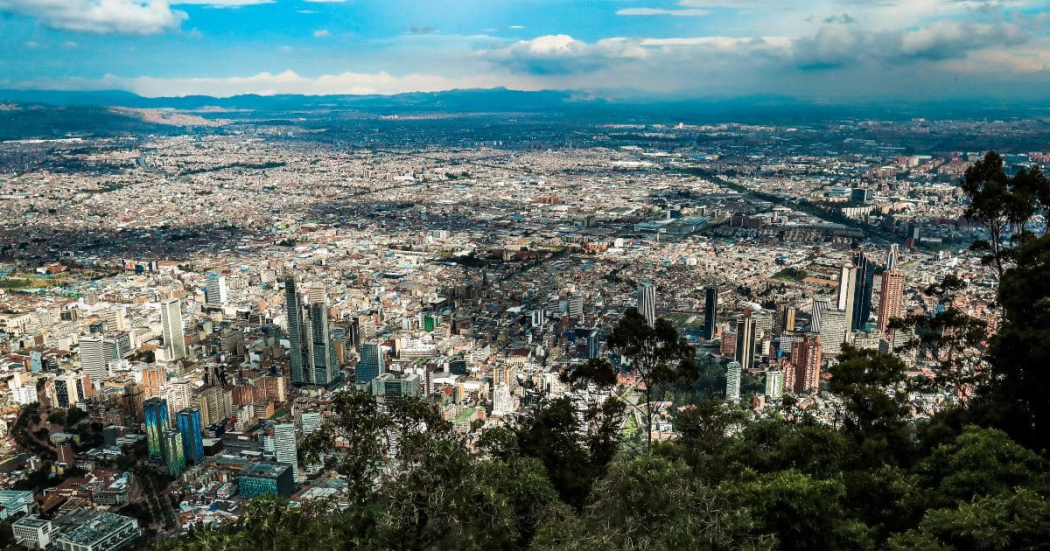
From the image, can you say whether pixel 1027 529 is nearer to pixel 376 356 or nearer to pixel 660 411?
pixel 660 411

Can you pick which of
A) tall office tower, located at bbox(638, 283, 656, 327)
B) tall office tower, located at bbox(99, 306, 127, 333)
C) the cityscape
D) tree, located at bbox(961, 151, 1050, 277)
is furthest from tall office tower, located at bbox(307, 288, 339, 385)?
tree, located at bbox(961, 151, 1050, 277)

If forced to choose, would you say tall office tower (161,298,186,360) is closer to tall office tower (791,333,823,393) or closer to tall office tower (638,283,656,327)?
tall office tower (638,283,656,327)

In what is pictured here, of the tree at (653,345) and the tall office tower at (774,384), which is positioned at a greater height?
the tree at (653,345)

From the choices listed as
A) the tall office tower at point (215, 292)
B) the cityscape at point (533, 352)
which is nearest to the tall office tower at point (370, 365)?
→ the cityscape at point (533, 352)

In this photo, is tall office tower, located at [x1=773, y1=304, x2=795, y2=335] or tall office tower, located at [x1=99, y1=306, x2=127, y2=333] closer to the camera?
tall office tower, located at [x1=773, y1=304, x2=795, y2=335]

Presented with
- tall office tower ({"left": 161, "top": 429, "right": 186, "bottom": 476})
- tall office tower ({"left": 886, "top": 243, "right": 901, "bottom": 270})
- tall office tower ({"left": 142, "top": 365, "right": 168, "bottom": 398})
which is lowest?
tall office tower ({"left": 161, "top": 429, "right": 186, "bottom": 476})

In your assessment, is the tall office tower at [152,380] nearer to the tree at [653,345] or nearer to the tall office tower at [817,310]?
the tree at [653,345]
